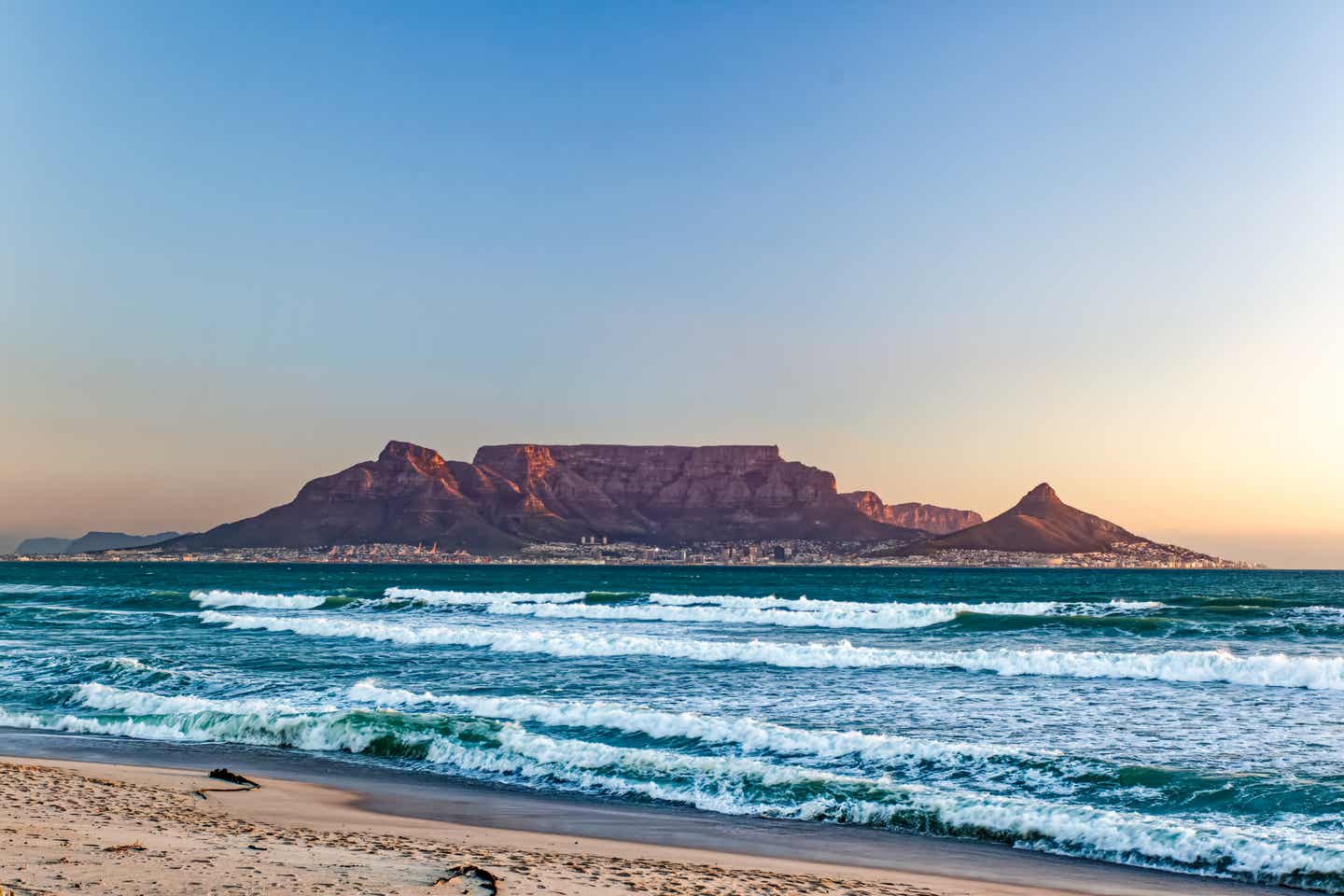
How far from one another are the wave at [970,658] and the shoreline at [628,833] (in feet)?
47.3

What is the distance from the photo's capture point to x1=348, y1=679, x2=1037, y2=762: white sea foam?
14055 mm

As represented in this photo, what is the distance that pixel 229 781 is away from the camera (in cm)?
1288

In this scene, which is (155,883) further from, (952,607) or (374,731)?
(952,607)

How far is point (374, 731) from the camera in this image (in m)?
16.6

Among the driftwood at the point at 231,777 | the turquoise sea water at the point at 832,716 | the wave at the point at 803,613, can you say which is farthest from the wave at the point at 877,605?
the driftwood at the point at 231,777

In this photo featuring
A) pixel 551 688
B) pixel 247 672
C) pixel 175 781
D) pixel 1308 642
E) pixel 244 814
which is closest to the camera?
pixel 244 814

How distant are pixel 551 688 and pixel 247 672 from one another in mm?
8491

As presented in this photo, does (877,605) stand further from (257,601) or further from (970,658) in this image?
(257,601)

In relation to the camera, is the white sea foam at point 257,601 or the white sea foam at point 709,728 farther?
the white sea foam at point 257,601

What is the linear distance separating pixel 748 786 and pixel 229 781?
6617mm

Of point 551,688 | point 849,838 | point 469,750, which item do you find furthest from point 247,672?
point 849,838

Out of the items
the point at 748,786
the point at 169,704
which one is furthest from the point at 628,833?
the point at 169,704

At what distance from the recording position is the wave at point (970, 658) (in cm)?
2298

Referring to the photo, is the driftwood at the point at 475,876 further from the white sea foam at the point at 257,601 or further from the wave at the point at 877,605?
the white sea foam at the point at 257,601
